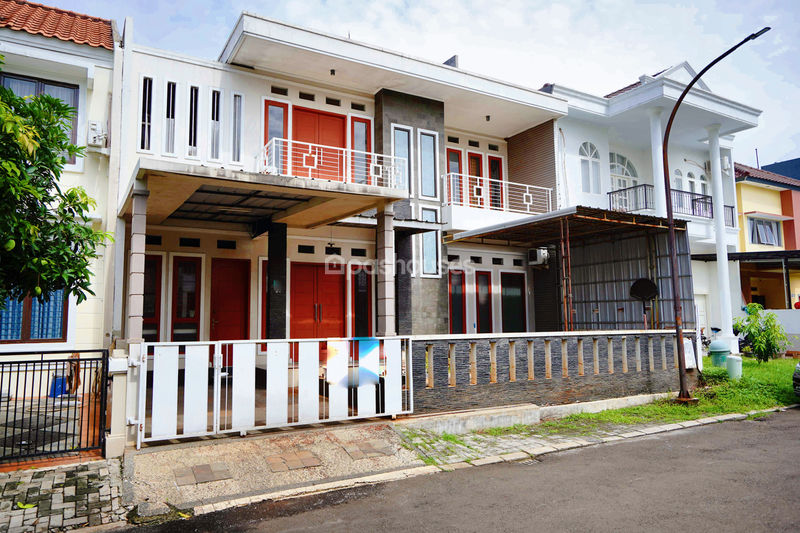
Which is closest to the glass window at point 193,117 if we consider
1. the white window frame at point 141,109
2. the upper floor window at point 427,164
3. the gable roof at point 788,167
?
the white window frame at point 141,109

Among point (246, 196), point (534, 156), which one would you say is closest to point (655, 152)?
point (534, 156)

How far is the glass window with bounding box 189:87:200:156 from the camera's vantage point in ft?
41.1

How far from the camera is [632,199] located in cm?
1956

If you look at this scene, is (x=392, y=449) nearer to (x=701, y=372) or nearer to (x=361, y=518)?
(x=361, y=518)

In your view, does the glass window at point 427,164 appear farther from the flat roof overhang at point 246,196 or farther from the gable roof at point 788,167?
the gable roof at point 788,167

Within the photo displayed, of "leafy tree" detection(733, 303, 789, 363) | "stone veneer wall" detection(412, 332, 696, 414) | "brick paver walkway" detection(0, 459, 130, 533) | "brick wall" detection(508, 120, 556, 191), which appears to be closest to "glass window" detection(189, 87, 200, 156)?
"stone veneer wall" detection(412, 332, 696, 414)

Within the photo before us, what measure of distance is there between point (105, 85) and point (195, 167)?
20.0ft

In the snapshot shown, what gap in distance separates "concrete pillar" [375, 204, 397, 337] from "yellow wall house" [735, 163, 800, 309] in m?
20.7

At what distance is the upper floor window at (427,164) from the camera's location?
15602 millimetres

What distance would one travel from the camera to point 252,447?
7031 millimetres

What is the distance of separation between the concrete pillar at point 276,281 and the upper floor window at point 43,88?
4.44 m

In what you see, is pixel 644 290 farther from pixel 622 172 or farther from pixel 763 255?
pixel 763 255

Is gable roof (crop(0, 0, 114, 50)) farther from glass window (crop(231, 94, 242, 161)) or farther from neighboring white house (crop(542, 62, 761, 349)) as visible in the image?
neighboring white house (crop(542, 62, 761, 349))

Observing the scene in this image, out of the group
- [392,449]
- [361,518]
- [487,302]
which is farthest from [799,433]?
[487,302]
